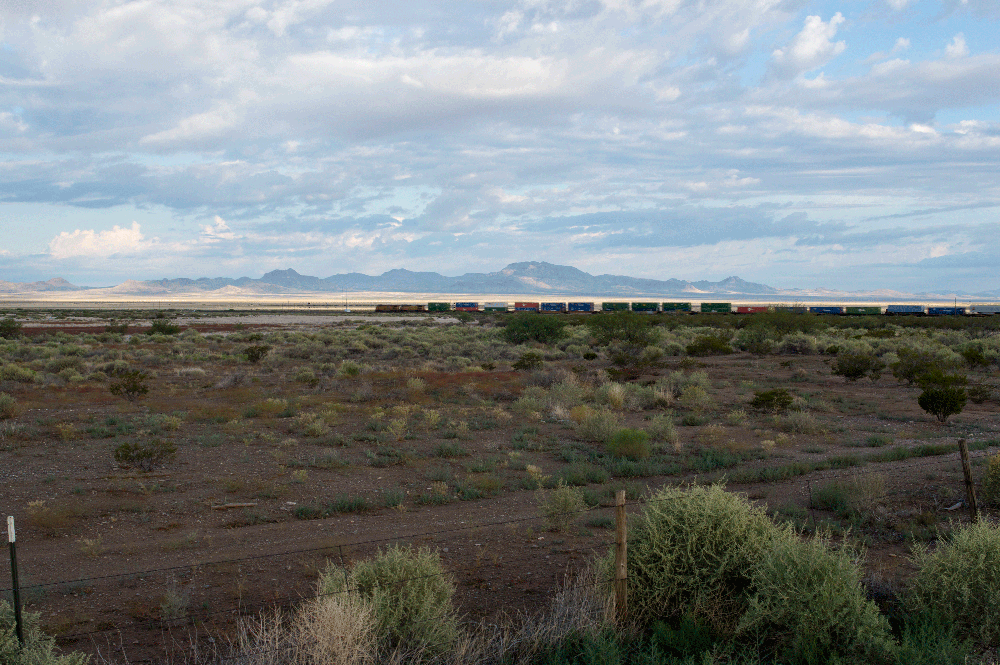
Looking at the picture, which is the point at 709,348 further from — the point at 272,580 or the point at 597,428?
the point at 272,580

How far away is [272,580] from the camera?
8.59 meters

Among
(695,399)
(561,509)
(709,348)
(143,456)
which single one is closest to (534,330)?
(709,348)

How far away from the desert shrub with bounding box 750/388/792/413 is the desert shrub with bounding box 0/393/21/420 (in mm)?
22675

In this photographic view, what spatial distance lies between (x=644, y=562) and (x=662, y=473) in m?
7.19

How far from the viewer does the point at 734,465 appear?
14852mm

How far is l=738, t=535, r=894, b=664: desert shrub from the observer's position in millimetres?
5930

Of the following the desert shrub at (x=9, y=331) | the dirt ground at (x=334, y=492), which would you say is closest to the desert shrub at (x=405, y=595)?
the dirt ground at (x=334, y=492)

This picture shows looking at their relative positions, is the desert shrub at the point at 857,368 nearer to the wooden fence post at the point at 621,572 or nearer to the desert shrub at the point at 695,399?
the desert shrub at the point at 695,399

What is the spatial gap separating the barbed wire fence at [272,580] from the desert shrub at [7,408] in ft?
43.1

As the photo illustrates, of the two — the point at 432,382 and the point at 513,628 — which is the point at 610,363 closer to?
the point at 432,382

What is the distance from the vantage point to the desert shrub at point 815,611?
5.93 m

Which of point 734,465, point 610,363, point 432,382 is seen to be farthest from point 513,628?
point 610,363

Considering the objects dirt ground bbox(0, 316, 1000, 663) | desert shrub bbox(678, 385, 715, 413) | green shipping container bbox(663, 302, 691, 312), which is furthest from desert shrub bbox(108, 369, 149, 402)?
green shipping container bbox(663, 302, 691, 312)

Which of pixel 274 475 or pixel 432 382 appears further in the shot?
pixel 432 382
